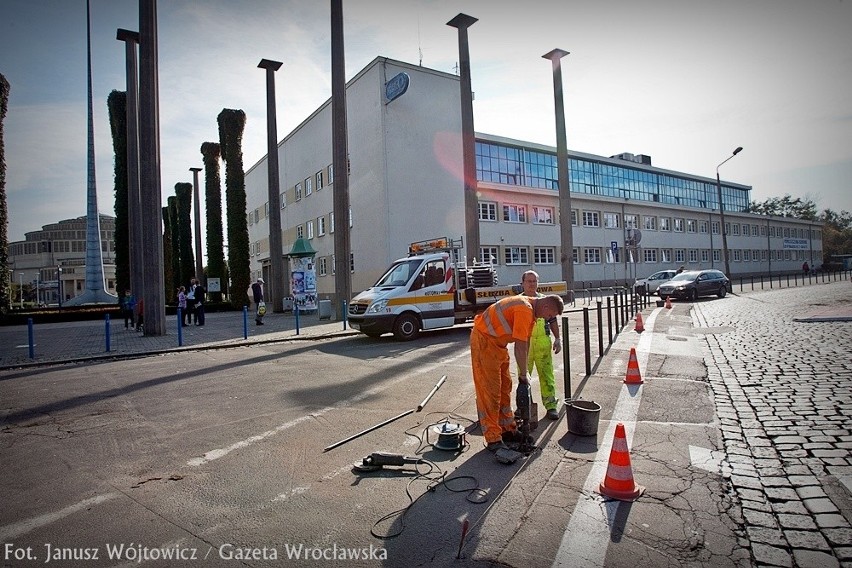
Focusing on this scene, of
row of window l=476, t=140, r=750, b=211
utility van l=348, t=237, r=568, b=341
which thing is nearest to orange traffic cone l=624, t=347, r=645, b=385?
utility van l=348, t=237, r=568, b=341

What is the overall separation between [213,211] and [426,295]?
28059mm

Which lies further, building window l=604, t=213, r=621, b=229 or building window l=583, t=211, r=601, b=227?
building window l=604, t=213, r=621, b=229

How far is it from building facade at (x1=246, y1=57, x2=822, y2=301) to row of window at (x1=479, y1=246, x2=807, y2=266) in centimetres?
14

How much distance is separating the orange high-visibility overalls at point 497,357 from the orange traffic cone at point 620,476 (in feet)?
3.95

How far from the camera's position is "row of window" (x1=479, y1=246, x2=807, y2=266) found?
36094 millimetres

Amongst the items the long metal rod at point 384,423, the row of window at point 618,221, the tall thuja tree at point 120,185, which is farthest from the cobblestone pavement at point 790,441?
the tall thuja tree at point 120,185

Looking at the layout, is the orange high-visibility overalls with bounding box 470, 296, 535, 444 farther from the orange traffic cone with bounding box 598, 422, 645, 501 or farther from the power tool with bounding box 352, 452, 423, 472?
the orange traffic cone with bounding box 598, 422, 645, 501

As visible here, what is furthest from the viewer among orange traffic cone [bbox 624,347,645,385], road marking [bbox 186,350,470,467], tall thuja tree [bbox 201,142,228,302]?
tall thuja tree [bbox 201,142,228,302]

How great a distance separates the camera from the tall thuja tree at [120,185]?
91.5 ft

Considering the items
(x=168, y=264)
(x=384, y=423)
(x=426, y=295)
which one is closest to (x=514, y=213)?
(x=426, y=295)

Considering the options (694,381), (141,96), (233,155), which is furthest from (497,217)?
(694,381)

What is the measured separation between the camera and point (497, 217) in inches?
1438

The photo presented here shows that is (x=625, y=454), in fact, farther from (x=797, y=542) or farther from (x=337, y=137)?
(x=337, y=137)

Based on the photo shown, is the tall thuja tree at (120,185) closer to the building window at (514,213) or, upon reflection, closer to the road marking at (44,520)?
the building window at (514,213)
